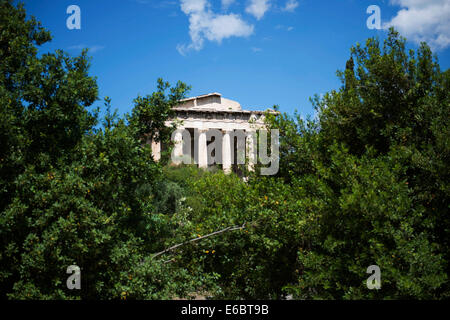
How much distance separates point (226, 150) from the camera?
44156 millimetres

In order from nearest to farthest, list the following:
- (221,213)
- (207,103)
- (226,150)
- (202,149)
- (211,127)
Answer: (221,213), (211,127), (202,149), (207,103), (226,150)

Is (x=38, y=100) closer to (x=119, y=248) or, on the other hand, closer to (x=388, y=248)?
(x=119, y=248)

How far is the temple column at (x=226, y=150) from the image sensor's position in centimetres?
4294

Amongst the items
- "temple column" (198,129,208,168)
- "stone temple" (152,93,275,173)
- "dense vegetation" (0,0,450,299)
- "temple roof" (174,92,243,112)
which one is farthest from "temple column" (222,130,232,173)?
"dense vegetation" (0,0,450,299)

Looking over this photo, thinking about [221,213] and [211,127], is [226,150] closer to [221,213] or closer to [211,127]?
[211,127]

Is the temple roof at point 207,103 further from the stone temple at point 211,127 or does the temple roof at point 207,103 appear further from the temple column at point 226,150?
the temple column at point 226,150

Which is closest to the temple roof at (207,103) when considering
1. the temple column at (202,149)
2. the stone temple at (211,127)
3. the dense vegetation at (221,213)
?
the stone temple at (211,127)

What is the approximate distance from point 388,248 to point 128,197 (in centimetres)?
498

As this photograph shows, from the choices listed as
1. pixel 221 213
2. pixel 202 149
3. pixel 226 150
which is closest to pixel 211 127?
pixel 202 149

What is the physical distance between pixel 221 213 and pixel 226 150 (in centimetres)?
→ 3516

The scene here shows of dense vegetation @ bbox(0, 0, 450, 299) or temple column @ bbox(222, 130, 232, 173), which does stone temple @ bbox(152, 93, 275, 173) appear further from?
dense vegetation @ bbox(0, 0, 450, 299)

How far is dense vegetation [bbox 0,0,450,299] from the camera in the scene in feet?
19.7

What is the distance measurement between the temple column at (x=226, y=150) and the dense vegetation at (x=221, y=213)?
33398mm
